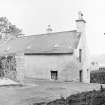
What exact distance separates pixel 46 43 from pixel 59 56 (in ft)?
13.0

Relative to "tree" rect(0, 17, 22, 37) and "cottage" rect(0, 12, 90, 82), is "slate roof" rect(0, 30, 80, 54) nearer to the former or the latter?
"cottage" rect(0, 12, 90, 82)

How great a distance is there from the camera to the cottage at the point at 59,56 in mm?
→ 24938


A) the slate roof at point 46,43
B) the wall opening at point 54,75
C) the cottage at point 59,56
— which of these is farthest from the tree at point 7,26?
the wall opening at point 54,75

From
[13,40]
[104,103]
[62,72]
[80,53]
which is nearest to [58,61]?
[62,72]

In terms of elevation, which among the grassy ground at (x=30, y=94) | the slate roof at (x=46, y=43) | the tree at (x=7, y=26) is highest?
the tree at (x=7, y=26)

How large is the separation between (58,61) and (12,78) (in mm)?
8977

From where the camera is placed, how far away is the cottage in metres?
24.9

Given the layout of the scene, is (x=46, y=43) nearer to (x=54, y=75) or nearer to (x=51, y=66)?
(x=51, y=66)

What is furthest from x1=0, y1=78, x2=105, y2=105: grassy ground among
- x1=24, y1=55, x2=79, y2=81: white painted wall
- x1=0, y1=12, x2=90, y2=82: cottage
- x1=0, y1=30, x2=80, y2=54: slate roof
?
x1=0, y1=30, x2=80, y2=54: slate roof

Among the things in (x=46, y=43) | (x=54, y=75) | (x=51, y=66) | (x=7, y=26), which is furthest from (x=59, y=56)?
(x=7, y=26)

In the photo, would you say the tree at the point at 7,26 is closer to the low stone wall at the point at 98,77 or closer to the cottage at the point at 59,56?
the cottage at the point at 59,56

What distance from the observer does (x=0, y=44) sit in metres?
34.9

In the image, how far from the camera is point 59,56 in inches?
1004

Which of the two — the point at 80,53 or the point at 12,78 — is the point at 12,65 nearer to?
the point at 12,78
